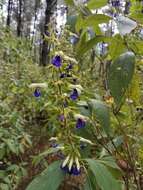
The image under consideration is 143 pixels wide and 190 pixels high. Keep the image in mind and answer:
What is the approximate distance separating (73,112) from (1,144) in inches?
81.5

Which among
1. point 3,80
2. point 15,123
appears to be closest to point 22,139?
point 15,123

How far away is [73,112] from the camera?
1152 millimetres

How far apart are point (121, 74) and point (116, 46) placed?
131 millimetres

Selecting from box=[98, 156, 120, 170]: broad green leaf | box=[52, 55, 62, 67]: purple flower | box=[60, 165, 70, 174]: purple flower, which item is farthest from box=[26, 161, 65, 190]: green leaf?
box=[52, 55, 62, 67]: purple flower

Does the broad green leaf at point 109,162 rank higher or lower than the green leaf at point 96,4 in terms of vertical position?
lower

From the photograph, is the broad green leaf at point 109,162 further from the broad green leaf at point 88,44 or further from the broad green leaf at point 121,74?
the broad green leaf at point 88,44

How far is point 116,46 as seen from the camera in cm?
111

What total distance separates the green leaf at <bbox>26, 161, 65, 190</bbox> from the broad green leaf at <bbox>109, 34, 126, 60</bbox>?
337 millimetres

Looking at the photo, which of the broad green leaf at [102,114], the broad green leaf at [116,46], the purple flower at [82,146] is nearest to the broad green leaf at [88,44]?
the broad green leaf at [116,46]

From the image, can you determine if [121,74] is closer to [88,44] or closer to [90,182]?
[88,44]

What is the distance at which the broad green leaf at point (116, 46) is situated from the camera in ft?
3.57

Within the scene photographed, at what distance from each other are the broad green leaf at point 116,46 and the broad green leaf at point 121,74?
0.09 meters

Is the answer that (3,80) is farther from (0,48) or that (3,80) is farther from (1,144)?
(1,144)

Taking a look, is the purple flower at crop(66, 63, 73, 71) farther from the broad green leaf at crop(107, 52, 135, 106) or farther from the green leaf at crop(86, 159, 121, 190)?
the green leaf at crop(86, 159, 121, 190)
